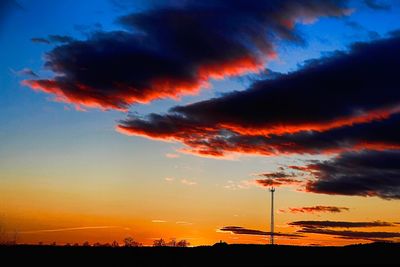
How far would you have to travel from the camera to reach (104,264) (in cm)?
4216

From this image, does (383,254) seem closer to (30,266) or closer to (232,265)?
(232,265)

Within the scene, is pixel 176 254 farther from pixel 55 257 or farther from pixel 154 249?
pixel 55 257

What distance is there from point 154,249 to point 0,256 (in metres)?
14.8

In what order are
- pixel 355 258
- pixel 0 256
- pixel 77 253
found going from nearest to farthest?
pixel 0 256
pixel 77 253
pixel 355 258

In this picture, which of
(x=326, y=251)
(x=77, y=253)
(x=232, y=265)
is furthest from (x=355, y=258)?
(x=77, y=253)

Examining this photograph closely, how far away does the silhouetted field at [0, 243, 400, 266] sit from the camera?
43.0 metres

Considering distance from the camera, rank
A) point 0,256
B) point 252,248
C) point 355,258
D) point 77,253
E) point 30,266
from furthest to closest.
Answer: point 252,248 < point 355,258 < point 77,253 < point 0,256 < point 30,266

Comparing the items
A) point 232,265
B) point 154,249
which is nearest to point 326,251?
point 232,265

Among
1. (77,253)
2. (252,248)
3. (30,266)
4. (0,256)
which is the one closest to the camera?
(30,266)

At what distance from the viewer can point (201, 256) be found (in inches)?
1871

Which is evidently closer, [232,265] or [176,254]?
[232,265]

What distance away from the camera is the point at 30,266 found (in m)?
39.6

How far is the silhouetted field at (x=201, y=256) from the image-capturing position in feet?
141

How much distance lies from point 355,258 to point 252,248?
10.6m
